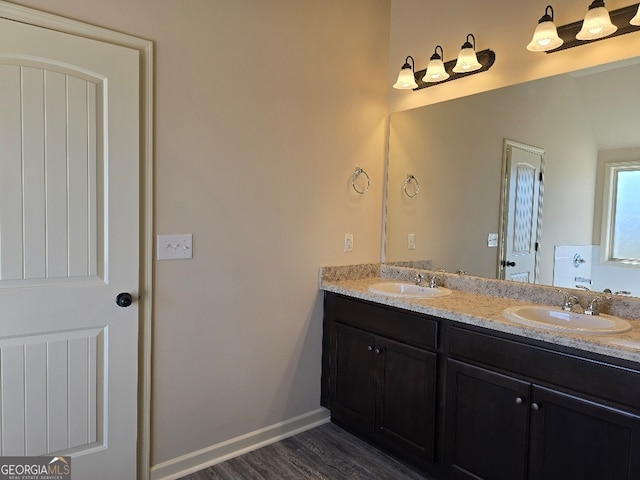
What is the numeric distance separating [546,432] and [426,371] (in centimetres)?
58

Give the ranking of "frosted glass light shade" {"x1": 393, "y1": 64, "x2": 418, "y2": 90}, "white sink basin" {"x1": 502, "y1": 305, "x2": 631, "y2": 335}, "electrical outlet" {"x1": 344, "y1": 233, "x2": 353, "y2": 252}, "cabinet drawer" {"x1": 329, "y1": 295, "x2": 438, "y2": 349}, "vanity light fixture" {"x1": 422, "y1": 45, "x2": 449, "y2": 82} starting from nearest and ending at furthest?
"white sink basin" {"x1": 502, "y1": 305, "x2": 631, "y2": 335}
"cabinet drawer" {"x1": 329, "y1": 295, "x2": 438, "y2": 349}
"vanity light fixture" {"x1": 422, "y1": 45, "x2": 449, "y2": 82}
"frosted glass light shade" {"x1": 393, "y1": 64, "x2": 418, "y2": 90}
"electrical outlet" {"x1": 344, "y1": 233, "x2": 353, "y2": 252}

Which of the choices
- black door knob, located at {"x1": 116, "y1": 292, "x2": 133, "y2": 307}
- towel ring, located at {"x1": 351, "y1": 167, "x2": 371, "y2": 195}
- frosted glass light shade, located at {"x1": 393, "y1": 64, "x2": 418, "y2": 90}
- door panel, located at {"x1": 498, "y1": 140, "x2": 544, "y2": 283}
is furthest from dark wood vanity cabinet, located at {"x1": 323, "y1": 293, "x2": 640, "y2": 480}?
frosted glass light shade, located at {"x1": 393, "y1": 64, "x2": 418, "y2": 90}

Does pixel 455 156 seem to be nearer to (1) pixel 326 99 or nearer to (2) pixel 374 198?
(2) pixel 374 198

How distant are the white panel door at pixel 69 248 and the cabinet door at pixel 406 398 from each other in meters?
1.25

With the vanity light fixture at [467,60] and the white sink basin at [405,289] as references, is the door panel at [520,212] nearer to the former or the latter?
the white sink basin at [405,289]

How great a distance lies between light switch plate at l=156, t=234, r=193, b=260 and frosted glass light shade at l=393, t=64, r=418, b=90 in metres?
1.58

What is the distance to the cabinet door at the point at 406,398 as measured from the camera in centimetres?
212

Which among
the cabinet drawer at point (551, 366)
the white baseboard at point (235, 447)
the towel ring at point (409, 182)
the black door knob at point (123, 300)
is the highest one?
the towel ring at point (409, 182)

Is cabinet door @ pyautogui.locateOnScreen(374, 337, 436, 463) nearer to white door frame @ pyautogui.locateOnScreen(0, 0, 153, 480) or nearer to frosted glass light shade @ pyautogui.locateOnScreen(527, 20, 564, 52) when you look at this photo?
white door frame @ pyautogui.locateOnScreen(0, 0, 153, 480)

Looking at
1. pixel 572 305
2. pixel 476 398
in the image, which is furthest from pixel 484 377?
pixel 572 305

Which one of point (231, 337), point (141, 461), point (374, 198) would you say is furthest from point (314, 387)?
point (374, 198)

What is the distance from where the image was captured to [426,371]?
6.98ft

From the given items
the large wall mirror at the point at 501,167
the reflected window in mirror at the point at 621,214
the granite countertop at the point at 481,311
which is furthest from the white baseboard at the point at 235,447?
the reflected window in mirror at the point at 621,214

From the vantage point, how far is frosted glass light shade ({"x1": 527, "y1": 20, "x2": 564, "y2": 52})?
6.63ft
